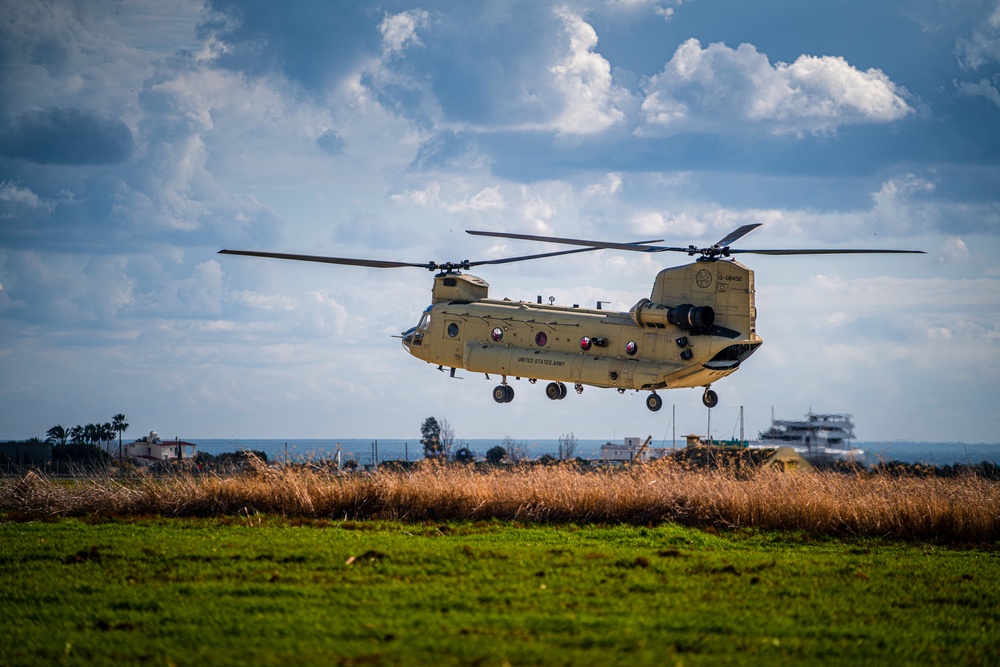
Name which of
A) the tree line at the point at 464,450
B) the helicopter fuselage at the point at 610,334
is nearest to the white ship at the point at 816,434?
the tree line at the point at 464,450

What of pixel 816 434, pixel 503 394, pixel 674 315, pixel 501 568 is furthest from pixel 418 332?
pixel 816 434

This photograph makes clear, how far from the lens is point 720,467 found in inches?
842

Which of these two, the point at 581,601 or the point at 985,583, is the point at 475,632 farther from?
the point at 985,583

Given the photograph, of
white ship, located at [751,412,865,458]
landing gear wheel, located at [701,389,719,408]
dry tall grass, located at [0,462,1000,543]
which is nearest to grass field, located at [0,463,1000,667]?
dry tall grass, located at [0,462,1000,543]

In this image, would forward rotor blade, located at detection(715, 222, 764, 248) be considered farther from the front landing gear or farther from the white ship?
the white ship

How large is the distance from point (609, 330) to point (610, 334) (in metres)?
0.11

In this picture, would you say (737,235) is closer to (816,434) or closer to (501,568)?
(501,568)

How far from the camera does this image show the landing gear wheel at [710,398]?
2633 centimetres

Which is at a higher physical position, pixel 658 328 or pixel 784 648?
pixel 658 328

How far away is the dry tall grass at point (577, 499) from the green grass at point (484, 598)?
3.92ft

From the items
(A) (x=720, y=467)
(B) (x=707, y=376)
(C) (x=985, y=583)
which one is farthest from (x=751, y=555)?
(B) (x=707, y=376)

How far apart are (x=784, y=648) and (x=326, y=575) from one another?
560 centimetres

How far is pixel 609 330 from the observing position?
88.7 feet

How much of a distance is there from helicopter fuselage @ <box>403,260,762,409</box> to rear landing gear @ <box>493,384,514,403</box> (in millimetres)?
245
